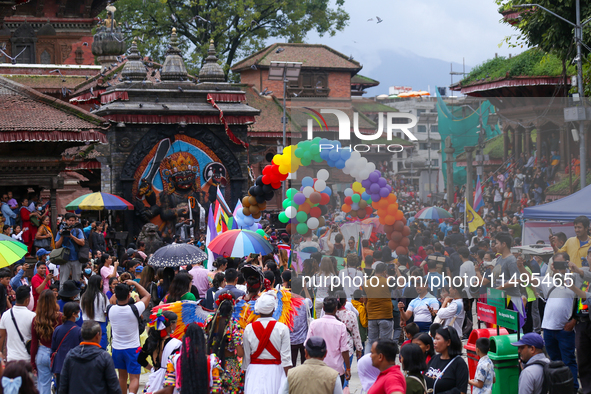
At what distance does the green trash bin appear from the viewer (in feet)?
26.7

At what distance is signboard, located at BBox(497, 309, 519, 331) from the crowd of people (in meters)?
0.51

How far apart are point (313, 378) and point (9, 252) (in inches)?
192

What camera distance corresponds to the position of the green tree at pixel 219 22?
38312 millimetres

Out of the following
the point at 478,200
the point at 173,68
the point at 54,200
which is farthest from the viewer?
the point at 173,68

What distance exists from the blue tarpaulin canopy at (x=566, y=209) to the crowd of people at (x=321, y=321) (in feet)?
0.52

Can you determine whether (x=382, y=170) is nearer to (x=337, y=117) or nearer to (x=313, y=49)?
(x=337, y=117)

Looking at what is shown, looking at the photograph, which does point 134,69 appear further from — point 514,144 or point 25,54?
point 514,144

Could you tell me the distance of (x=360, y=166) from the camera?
1054cm

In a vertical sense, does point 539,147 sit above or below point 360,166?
above

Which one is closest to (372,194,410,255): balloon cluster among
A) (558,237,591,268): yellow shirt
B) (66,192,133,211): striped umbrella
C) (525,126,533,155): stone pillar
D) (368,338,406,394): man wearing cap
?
(558,237,591,268): yellow shirt

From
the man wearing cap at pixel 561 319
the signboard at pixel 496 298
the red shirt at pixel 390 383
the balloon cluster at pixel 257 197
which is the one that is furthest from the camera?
the balloon cluster at pixel 257 197

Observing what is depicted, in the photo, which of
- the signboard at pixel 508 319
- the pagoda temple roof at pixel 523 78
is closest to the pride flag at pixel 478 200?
the signboard at pixel 508 319

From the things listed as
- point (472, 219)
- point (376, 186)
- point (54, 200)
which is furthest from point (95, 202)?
point (472, 219)

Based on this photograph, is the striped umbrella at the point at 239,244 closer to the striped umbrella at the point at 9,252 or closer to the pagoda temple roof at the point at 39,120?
the striped umbrella at the point at 9,252
